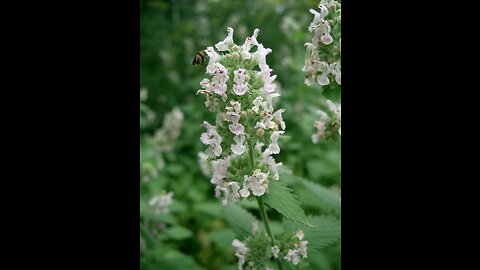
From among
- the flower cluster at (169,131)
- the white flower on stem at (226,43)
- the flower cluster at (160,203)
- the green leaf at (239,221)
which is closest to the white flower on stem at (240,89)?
the white flower on stem at (226,43)

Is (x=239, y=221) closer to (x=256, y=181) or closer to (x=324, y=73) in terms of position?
(x=256, y=181)

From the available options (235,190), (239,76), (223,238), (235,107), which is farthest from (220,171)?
(223,238)

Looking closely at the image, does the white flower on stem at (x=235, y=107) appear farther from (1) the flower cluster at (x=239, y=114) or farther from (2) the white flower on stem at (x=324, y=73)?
(2) the white flower on stem at (x=324, y=73)

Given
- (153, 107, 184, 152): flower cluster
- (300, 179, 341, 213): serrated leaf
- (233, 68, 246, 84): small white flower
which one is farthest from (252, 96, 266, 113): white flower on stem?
(153, 107, 184, 152): flower cluster

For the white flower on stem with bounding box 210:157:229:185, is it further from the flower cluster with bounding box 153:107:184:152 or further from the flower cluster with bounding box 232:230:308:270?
the flower cluster with bounding box 153:107:184:152

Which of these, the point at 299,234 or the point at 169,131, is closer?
the point at 299,234

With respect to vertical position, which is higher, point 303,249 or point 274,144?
point 274,144

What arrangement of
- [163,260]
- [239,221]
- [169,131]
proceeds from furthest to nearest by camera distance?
1. [169,131]
2. [163,260]
3. [239,221]
